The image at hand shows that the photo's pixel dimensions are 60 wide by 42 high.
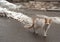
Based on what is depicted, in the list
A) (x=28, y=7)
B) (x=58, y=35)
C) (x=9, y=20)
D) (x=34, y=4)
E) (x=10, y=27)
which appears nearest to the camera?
(x=58, y=35)

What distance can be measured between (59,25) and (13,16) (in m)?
1.08

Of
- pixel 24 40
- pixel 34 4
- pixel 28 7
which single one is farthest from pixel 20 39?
pixel 34 4

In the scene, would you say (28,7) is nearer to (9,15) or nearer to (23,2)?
(23,2)

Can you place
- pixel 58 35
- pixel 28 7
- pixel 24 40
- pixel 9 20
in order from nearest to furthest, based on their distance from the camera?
pixel 24 40 < pixel 58 35 < pixel 9 20 < pixel 28 7

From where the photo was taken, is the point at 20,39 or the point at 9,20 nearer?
the point at 20,39

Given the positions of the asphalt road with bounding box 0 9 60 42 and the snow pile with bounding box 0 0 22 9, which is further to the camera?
the snow pile with bounding box 0 0 22 9

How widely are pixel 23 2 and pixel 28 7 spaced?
0.69 metres

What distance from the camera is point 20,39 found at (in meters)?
2.35

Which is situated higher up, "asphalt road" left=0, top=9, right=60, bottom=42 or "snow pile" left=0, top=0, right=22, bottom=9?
"asphalt road" left=0, top=9, right=60, bottom=42

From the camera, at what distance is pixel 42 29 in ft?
7.93

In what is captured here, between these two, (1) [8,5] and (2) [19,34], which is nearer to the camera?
(2) [19,34]

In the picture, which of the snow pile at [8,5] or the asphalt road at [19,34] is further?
the snow pile at [8,5]

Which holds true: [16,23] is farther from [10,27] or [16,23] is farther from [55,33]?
[55,33]

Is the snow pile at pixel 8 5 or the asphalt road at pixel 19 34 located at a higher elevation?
the asphalt road at pixel 19 34
